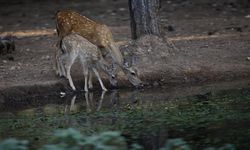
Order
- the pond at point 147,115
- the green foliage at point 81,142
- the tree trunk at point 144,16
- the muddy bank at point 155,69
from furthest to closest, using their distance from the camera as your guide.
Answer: the tree trunk at point 144,16 → the muddy bank at point 155,69 → the pond at point 147,115 → the green foliage at point 81,142

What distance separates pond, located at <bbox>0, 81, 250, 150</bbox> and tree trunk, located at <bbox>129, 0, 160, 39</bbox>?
1.50m

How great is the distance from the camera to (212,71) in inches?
518

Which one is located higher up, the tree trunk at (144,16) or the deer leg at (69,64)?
the tree trunk at (144,16)

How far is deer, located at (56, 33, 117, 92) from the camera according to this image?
506 inches

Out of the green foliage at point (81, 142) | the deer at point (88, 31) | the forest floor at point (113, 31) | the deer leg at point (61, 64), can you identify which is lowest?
the forest floor at point (113, 31)

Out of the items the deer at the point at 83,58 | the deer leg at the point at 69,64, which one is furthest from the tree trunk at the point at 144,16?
the deer leg at the point at 69,64

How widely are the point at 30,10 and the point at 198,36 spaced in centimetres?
715

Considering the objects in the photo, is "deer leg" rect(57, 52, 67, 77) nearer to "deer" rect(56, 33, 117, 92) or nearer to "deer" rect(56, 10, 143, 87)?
"deer" rect(56, 33, 117, 92)

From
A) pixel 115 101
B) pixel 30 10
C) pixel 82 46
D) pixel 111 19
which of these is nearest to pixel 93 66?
pixel 82 46

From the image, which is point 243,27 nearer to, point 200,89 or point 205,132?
point 200,89

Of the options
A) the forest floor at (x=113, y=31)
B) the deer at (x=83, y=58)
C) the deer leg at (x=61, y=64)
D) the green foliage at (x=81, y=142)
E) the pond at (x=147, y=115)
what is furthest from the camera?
the forest floor at (x=113, y=31)

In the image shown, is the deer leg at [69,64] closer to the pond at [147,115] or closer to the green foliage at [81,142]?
the pond at [147,115]

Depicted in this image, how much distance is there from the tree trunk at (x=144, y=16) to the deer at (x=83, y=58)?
97cm

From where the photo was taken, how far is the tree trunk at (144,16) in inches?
536
